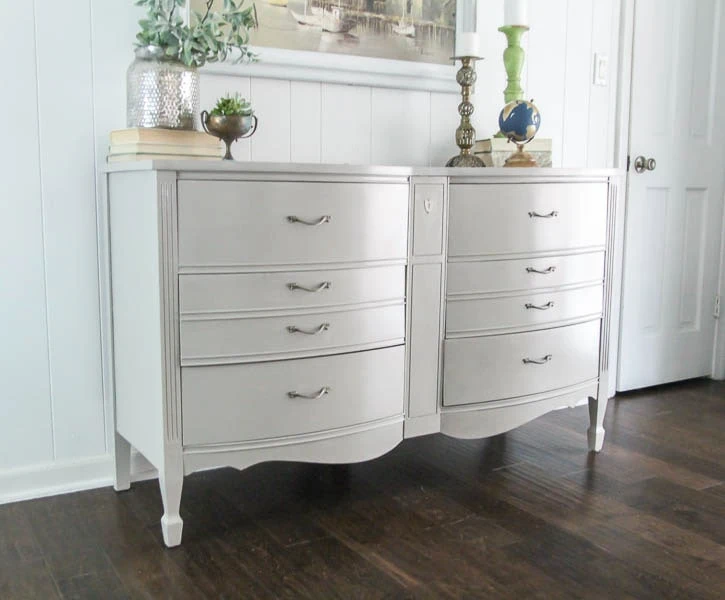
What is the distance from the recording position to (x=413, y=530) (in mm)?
1921

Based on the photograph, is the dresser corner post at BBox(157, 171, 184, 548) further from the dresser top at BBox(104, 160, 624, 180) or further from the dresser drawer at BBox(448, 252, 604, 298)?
the dresser drawer at BBox(448, 252, 604, 298)

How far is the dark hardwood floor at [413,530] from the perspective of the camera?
166 centimetres

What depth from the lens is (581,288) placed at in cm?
233

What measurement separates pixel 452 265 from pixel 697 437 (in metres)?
1.20

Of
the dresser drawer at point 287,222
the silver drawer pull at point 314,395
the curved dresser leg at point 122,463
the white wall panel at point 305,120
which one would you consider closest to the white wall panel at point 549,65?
the white wall panel at point 305,120

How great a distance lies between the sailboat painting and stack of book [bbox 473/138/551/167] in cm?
32

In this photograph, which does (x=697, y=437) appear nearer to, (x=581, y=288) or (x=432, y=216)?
(x=581, y=288)

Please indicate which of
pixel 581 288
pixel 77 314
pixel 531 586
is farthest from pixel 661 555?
pixel 77 314

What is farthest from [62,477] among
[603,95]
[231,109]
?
[603,95]

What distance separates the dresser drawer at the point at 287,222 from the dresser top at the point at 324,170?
1.1 inches

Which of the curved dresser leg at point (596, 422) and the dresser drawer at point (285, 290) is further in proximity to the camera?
the curved dresser leg at point (596, 422)

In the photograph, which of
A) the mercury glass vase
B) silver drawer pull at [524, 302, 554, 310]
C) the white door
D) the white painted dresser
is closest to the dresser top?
the white painted dresser

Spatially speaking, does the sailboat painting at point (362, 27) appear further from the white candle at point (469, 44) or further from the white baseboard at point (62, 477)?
the white baseboard at point (62, 477)

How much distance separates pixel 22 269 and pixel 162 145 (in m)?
0.50
